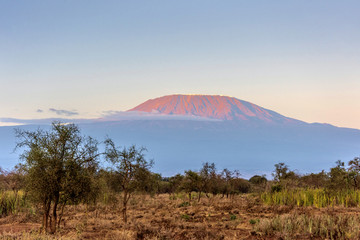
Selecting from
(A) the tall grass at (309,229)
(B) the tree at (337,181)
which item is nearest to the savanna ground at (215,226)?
(A) the tall grass at (309,229)

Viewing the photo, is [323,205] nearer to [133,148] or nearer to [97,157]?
[133,148]

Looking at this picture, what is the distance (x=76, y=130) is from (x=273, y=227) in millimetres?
12095

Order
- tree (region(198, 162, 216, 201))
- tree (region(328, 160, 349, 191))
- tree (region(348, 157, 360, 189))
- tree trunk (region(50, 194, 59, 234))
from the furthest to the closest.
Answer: tree (region(198, 162, 216, 201)) < tree (region(348, 157, 360, 189)) < tree (region(328, 160, 349, 191)) < tree trunk (region(50, 194, 59, 234))

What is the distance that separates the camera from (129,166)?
23.1 m

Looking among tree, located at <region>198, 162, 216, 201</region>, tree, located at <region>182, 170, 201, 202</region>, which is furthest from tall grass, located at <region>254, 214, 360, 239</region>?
tree, located at <region>198, 162, 216, 201</region>

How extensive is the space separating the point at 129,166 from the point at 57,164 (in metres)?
6.64

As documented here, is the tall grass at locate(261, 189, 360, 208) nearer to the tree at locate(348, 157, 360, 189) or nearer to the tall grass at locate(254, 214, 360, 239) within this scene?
the tree at locate(348, 157, 360, 189)

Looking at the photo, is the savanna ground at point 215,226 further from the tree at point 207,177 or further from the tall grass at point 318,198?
the tree at point 207,177

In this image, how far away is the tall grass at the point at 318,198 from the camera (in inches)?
1061

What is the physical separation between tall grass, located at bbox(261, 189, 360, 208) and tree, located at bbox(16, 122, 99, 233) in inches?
724

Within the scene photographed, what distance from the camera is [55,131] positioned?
18.1 meters

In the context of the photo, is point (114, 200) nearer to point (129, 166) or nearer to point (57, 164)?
point (129, 166)

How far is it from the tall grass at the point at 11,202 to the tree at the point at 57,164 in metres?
12.8

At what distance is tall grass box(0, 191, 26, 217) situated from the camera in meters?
28.6
